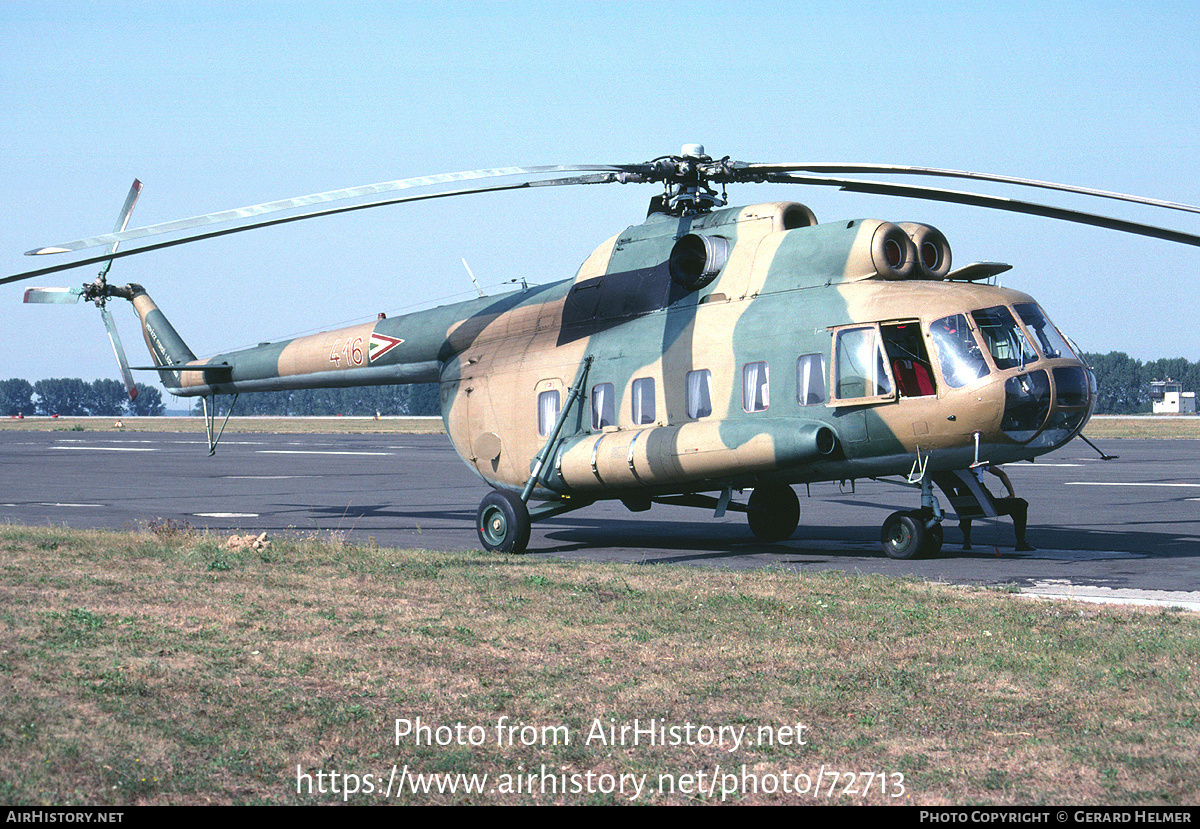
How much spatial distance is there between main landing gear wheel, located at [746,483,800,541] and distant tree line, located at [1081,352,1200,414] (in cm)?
18621

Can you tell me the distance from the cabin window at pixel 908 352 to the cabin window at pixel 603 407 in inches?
166

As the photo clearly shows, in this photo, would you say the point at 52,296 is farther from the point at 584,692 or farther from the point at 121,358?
the point at 584,692

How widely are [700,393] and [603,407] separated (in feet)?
5.64

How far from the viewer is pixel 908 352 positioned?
1389cm

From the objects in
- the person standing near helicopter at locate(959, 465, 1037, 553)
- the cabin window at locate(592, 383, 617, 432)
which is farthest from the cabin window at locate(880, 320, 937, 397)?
the cabin window at locate(592, 383, 617, 432)

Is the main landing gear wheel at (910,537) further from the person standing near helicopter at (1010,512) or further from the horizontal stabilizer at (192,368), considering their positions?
the horizontal stabilizer at (192,368)

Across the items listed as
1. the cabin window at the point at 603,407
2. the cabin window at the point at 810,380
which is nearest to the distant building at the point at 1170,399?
the cabin window at the point at 603,407

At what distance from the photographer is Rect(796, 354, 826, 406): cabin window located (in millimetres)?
14281

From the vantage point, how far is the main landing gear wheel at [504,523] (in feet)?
53.8

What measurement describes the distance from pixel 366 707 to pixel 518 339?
11.1 m
